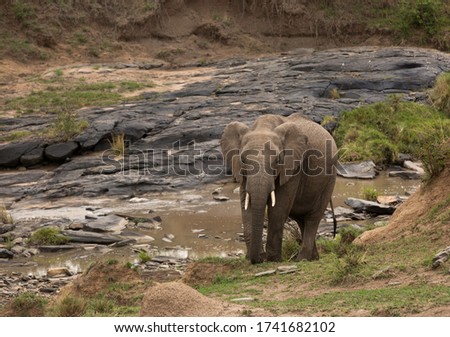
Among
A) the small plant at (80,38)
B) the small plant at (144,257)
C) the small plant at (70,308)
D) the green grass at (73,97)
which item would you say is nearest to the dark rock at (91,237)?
the small plant at (144,257)

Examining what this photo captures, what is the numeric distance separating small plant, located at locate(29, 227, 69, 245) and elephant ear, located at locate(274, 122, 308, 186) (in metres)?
5.43

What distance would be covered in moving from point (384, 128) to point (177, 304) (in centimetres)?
1729

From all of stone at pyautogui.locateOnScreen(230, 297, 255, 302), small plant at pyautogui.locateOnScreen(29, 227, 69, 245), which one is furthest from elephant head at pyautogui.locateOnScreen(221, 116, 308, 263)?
small plant at pyautogui.locateOnScreen(29, 227, 69, 245)

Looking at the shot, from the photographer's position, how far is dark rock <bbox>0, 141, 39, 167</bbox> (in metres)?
23.1

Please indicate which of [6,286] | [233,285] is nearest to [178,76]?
[6,286]

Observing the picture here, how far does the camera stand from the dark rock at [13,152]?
23.1 m

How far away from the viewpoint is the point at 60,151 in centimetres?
2312

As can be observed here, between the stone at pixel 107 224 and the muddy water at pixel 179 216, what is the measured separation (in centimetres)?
46

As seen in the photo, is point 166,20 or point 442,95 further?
point 166,20

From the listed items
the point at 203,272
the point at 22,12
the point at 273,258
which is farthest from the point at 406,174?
the point at 22,12

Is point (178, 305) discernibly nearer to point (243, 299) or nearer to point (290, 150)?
point (243, 299)

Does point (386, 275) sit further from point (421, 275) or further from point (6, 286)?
point (6, 286)

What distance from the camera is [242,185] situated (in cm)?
1180

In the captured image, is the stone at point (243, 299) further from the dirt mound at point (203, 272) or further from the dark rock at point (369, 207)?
the dark rock at point (369, 207)
